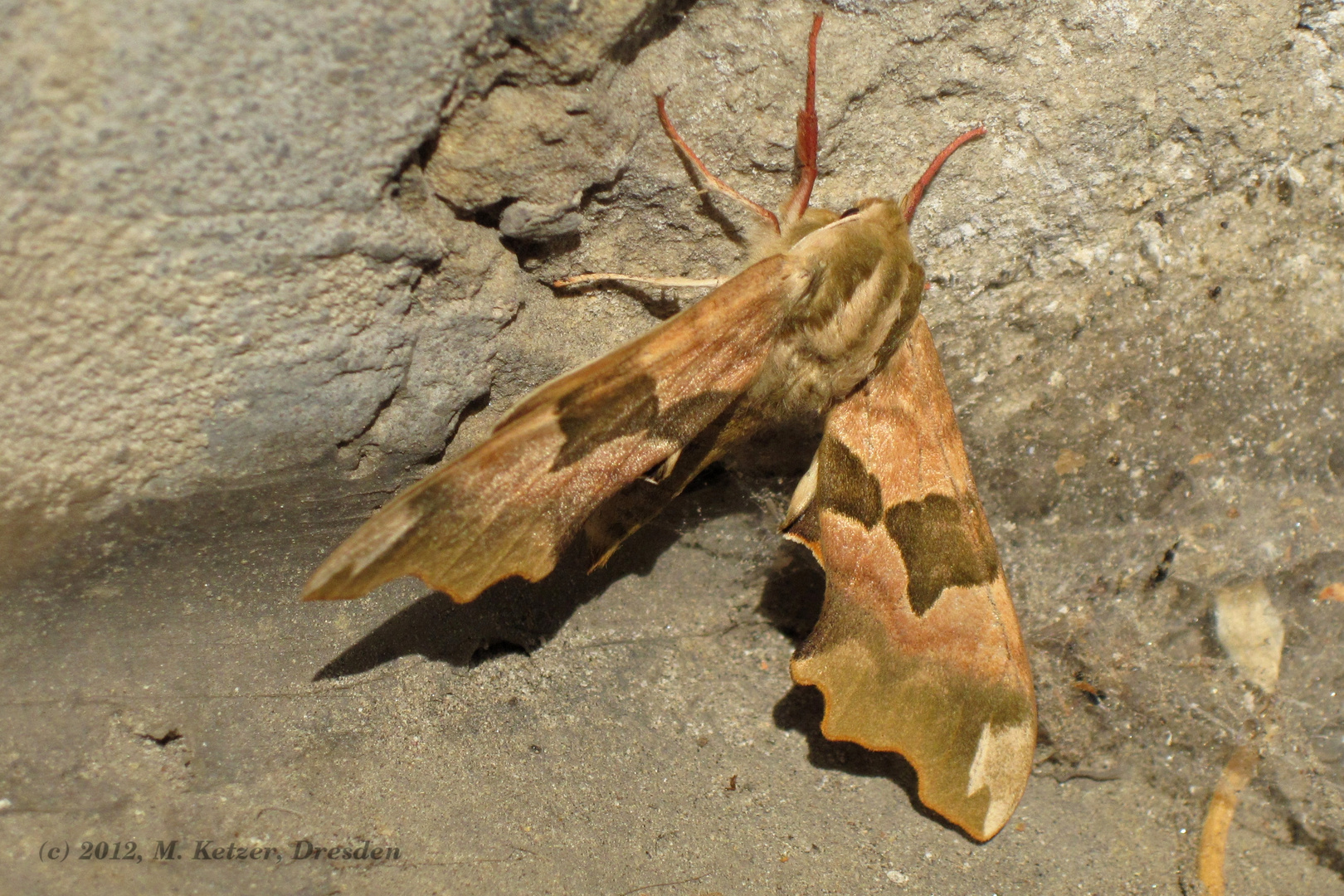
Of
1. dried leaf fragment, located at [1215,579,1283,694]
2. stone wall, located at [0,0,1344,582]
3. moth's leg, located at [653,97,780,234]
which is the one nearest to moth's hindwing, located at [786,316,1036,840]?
stone wall, located at [0,0,1344,582]

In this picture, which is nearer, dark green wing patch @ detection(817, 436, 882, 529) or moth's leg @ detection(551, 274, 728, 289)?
moth's leg @ detection(551, 274, 728, 289)

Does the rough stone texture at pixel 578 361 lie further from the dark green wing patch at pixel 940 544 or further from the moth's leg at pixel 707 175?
the dark green wing patch at pixel 940 544

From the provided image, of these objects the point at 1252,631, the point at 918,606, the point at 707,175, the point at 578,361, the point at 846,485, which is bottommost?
the point at 1252,631

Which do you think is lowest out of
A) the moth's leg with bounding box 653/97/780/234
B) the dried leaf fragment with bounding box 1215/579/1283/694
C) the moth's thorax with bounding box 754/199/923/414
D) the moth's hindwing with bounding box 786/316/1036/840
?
the dried leaf fragment with bounding box 1215/579/1283/694

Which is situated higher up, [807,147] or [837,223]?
[807,147]

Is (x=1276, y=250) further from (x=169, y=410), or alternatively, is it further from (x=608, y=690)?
(x=169, y=410)

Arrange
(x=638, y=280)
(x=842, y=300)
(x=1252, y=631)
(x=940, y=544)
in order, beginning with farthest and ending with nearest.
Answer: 1. (x=1252, y=631)
2. (x=940, y=544)
3. (x=638, y=280)
4. (x=842, y=300)

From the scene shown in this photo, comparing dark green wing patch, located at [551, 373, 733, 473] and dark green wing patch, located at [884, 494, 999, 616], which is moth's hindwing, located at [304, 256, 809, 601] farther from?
dark green wing patch, located at [884, 494, 999, 616]

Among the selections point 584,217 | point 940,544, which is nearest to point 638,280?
point 584,217

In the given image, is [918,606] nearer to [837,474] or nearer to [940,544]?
[940,544]
